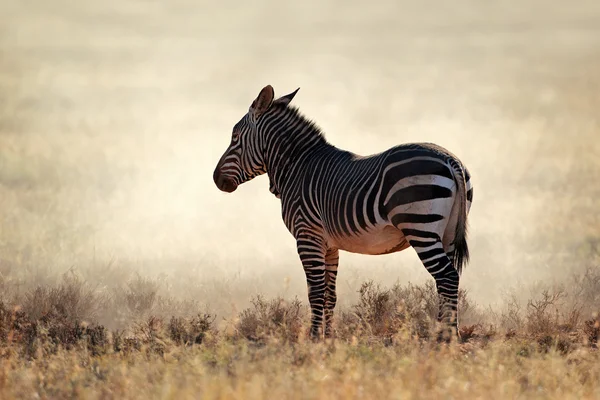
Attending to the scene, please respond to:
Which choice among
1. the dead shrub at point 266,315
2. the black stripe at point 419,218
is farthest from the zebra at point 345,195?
the dead shrub at point 266,315

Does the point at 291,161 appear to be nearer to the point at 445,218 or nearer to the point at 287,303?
the point at 287,303

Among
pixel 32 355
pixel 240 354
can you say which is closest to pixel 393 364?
pixel 240 354

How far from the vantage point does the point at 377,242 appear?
507 inches

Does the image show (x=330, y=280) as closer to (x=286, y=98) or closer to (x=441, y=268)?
(x=441, y=268)

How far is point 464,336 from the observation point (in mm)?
13445

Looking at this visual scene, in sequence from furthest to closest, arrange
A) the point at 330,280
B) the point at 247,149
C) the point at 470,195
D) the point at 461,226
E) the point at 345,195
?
the point at 247,149, the point at 330,280, the point at 345,195, the point at 470,195, the point at 461,226

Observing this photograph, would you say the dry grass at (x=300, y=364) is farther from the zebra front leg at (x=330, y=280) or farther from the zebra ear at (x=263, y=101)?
the zebra ear at (x=263, y=101)

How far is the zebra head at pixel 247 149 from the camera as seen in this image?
15141 mm

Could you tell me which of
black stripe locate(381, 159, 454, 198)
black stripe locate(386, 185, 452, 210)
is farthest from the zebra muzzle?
black stripe locate(386, 185, 452, 210)

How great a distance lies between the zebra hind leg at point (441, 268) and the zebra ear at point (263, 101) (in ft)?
13.7

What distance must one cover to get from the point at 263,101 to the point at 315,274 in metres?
3.32

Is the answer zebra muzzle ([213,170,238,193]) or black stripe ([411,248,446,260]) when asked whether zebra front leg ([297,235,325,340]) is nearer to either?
black stripe ([411,248,446,260])

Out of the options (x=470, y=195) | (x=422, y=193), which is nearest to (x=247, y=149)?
(x=470, y=195)

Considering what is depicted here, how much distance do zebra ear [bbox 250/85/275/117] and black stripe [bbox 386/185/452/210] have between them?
392 centimetres
